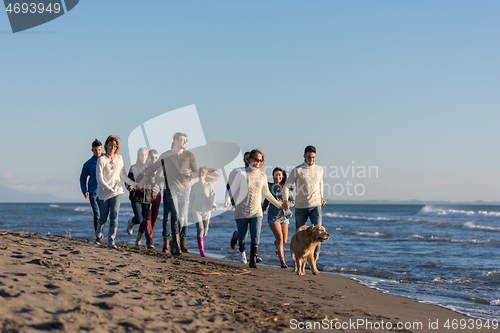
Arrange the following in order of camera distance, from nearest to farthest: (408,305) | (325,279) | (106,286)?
(106,286) < (408,305) < (325,279)

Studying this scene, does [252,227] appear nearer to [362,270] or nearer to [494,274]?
[362,270]

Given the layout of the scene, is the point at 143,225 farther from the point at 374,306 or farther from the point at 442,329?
the point at 442,329

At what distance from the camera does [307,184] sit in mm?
6957

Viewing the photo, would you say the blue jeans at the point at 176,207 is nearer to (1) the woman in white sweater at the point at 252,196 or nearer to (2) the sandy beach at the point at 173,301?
(1) the woman in white sweater at the point at 252,196

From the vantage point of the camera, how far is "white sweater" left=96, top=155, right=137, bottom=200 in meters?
6.73

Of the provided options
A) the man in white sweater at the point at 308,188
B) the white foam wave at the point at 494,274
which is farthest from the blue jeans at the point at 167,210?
the white foam wave at the point at 494,274

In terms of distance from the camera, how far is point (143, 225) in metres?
8.34

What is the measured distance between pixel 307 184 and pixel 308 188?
7 centimetres

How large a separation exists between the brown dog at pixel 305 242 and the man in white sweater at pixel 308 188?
0.41 metres

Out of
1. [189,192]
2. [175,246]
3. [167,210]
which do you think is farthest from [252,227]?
[167,210]

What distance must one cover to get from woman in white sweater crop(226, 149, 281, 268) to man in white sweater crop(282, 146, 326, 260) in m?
0.45

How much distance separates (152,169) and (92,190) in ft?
4.01

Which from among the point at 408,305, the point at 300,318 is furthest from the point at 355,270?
the point at 300,318

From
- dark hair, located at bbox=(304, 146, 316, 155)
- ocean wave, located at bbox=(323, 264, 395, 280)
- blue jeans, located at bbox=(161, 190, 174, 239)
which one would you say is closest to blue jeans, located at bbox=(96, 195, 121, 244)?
blue jeans, located at bbox=(161, 190, 174, 239)
